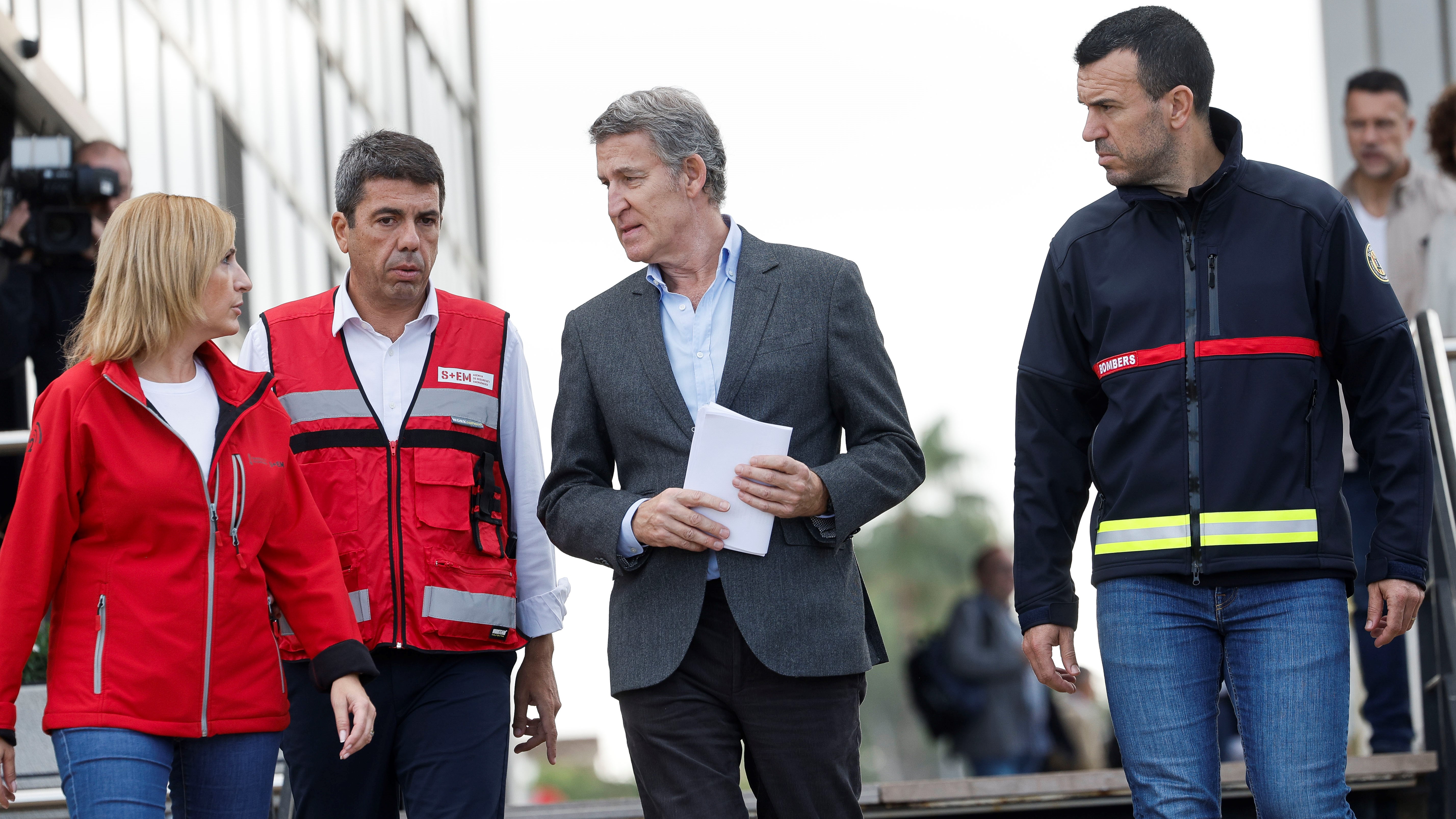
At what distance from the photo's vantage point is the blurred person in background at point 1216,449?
10.4 feet

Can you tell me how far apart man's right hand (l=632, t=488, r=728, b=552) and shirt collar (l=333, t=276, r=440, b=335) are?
0.87 metres

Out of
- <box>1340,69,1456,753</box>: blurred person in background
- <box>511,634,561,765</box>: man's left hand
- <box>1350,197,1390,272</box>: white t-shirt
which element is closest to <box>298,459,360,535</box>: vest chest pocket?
<box>511,634,561,765</box>: man's left hand

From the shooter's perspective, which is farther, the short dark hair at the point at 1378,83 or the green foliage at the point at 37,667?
the short dark hair at the point at 1378,83

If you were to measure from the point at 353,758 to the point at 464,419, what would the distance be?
809mm

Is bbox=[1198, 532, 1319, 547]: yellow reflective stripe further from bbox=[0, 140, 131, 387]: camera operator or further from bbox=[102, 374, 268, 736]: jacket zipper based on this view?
bbox=[0, 140, 131, 387]: camera operator

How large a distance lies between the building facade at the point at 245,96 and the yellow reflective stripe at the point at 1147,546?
3558mm

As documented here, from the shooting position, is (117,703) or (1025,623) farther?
(1025,623)

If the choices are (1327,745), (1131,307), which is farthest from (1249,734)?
(1131,307)

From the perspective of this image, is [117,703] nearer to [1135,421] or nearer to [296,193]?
[1135,421]

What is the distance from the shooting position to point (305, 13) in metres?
14.4

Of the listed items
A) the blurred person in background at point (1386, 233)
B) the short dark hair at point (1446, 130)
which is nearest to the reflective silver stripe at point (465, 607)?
the blurred person in background at point (1386, 233)

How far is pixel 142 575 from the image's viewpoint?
10.4ft

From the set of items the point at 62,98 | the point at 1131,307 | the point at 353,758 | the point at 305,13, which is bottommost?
the point at 353,758

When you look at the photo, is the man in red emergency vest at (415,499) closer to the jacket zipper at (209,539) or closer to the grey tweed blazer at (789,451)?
the grey tweed blazer at (789,451)
